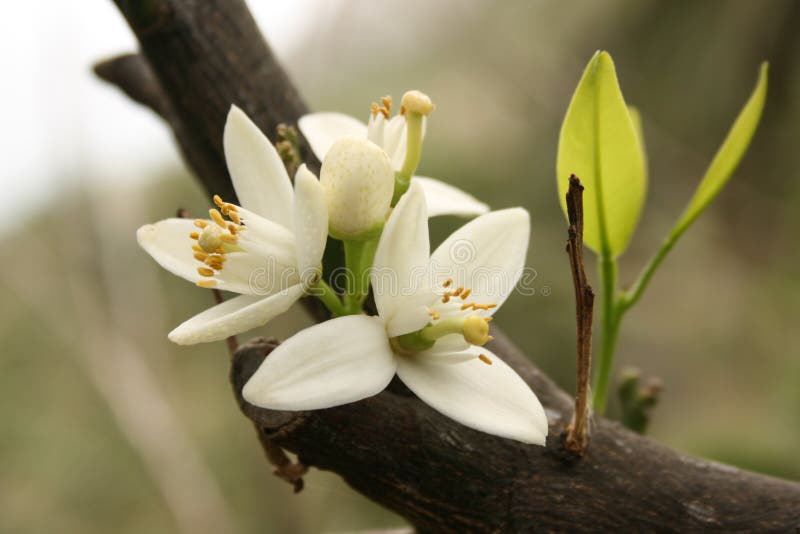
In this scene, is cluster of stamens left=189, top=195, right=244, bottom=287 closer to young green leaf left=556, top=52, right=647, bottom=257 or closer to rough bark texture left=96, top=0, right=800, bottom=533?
rough bark texture left=96, top=0, right=800, bottom=533

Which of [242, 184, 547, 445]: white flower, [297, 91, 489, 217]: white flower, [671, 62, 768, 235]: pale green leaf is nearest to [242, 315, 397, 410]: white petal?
[242, 184, 547, 445]: white flower

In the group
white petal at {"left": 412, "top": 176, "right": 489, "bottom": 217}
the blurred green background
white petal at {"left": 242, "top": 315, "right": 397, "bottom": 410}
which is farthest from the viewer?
the blurred green background

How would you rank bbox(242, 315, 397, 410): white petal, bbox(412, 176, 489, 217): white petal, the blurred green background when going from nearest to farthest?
bbox(242, 315, 397, 410): white petal
bbox(412, 176, 489, 217): white petal
the blurred green background

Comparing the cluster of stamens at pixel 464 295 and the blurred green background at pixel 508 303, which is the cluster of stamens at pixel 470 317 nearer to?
the cluster of stamens at pixel 464 295

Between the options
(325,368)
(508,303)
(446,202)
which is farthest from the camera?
(508,303)

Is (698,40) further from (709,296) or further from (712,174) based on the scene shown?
(712,174)

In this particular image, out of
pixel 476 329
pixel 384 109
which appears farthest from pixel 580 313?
pixel 384 109

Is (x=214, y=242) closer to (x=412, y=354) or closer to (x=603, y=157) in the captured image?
(x=412, y=354)
